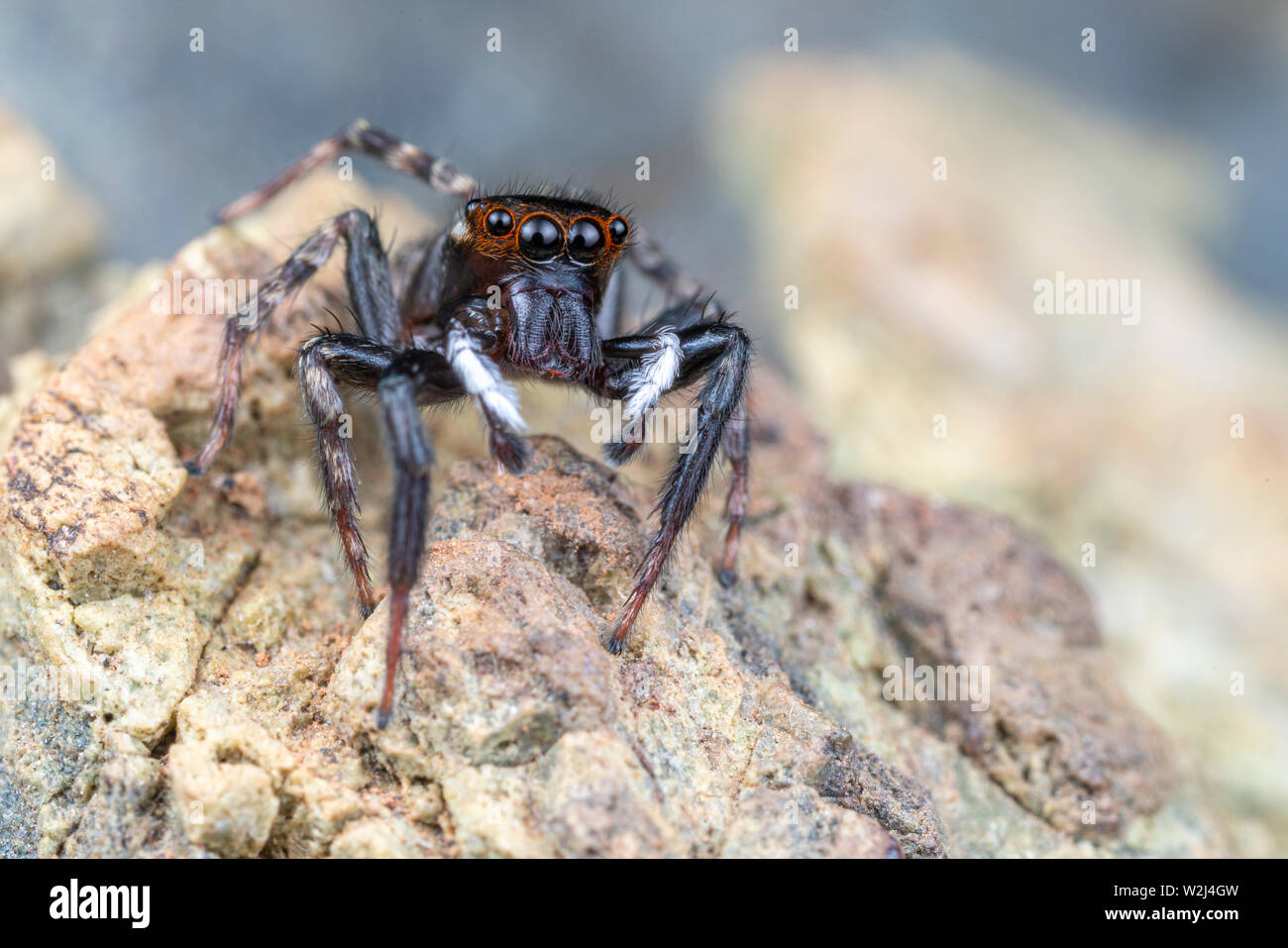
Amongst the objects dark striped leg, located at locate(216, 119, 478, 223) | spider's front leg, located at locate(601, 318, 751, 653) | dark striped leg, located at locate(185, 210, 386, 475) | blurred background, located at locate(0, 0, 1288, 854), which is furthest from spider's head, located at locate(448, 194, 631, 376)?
blurred background, located at locate(0, 0, 1288, 854)

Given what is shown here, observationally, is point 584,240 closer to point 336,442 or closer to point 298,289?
point 336,442

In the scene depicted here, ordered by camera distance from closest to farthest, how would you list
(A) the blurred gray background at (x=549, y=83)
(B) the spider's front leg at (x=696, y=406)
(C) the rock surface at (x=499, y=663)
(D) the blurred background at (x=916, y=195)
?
(C) the rock surface at (x=499, y=663) → (B) the spider's front leg at (x=696, y=406) → (D) the blurred background at (x=916, y=195) → (A) the blurred gray background at (x=549, y=83)

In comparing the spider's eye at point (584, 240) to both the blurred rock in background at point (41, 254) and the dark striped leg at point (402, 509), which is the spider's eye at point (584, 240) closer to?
the dark striped leg at point (402, 509)

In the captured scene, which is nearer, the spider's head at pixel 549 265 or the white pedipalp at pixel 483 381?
the white pedipalp at pixel 483 381

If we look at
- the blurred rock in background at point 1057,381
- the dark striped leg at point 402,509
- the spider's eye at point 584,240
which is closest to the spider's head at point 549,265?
the spider's eye at point 584,240

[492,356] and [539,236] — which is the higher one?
[539,236]

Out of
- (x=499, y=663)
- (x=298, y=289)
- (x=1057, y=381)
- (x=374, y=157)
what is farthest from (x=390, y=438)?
(x=1057, y=381)

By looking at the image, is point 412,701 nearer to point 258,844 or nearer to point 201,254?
point 258,844
